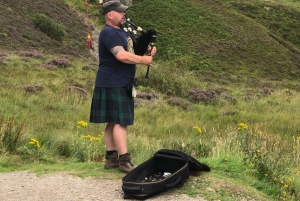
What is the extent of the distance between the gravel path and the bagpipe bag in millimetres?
123

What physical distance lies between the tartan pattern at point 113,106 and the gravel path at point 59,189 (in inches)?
28.7

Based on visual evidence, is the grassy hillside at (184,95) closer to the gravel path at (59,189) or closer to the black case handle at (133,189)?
the gravel path at (59,189)

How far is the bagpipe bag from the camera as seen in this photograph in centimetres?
408

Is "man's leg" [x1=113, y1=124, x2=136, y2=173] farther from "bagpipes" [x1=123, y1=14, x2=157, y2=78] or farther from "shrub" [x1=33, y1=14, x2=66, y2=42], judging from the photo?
"shrub" [x1=33, y1=14, x2=66, y2=42]

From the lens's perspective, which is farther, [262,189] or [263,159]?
[263,159]

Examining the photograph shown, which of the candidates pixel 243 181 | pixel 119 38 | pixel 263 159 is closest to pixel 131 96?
pixel 119 38

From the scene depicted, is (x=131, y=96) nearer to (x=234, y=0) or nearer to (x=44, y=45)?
(x=44, y=45)

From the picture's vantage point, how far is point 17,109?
10.6 metres

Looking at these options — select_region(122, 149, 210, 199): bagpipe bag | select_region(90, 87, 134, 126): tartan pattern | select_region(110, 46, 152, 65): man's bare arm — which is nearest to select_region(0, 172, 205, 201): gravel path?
select_region(122, 149, 210, 199): bagpipe bag

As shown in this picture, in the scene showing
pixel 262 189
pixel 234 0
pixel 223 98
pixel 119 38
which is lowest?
pixel 223 98

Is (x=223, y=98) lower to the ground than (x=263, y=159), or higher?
lower

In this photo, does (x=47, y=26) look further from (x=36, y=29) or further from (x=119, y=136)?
(x=119, y=136)

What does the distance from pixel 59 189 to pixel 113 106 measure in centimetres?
115

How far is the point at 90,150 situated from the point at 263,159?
99.3 inches
